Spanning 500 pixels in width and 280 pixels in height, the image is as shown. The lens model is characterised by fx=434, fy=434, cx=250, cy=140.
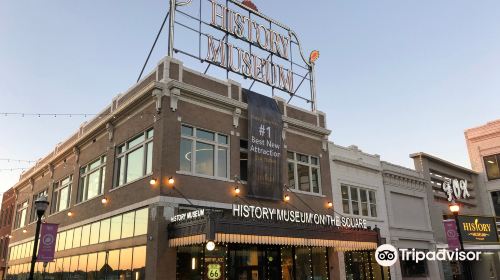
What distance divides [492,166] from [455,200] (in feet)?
30.5

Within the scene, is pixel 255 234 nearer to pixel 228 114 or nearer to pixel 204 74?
pixel 228 114

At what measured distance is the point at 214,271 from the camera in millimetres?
20719

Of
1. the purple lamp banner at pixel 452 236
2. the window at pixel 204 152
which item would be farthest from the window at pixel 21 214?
the purple lamp banner at pixel 452 236

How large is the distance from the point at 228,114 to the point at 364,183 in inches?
526

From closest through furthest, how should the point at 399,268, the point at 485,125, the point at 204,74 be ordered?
the point at 204,74, the point at 399,268, the point at 485,125

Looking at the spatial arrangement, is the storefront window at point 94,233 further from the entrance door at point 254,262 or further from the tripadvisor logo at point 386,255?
the tripadvisor logo at point 386,255

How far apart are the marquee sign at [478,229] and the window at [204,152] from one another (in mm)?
24180

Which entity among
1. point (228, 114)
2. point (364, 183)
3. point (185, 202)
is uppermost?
point (228, 114)

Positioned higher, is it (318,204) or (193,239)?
(318,204)

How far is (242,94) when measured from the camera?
83.1 ft

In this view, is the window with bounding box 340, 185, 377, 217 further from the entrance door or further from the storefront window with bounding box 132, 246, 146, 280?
the storefront window with bounding box 132, 246, 146, 280

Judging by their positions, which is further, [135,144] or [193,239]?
[135,144]

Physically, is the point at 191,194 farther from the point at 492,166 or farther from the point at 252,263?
the point at 492,166

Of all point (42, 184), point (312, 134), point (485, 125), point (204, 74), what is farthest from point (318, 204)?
point (485, 125)
